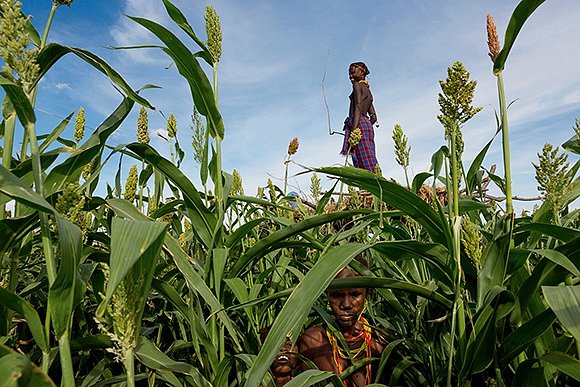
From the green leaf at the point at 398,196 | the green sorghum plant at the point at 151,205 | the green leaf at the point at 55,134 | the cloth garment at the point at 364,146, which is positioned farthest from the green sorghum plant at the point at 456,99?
the cloth garment at the point at 364,146

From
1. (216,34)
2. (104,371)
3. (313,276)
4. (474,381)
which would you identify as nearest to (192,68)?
(216,34)

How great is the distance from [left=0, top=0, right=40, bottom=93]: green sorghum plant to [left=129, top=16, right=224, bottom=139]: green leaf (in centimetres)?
36

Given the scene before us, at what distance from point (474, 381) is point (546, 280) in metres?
0.42

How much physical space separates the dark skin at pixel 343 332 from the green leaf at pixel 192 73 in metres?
0.62

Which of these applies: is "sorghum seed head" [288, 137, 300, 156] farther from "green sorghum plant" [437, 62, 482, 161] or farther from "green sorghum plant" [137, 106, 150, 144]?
"green sorghum plant" [437, 62, 482, 161]

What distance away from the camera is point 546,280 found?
897 mm

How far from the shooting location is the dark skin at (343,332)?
139 centimetres

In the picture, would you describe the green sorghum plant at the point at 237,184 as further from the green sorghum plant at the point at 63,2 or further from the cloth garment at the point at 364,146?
the cloth garment at the point at 364,146

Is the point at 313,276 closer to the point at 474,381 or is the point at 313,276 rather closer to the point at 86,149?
the point at 86,149

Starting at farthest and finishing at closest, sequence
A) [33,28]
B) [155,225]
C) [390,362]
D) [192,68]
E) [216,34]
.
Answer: [390,362] < [216,34] < [33,28] < [192,68] < [155,225]

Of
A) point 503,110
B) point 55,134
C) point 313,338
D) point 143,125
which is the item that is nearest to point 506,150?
point 503,110

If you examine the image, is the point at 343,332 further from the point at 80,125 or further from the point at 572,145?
the point at 80,125

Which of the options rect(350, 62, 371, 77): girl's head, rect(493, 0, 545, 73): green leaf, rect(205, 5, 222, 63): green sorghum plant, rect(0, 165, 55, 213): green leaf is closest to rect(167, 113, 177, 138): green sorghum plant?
rect(205, 5, 222, 63): green sorghum plant

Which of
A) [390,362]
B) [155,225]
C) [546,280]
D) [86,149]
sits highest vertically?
[86,149]
